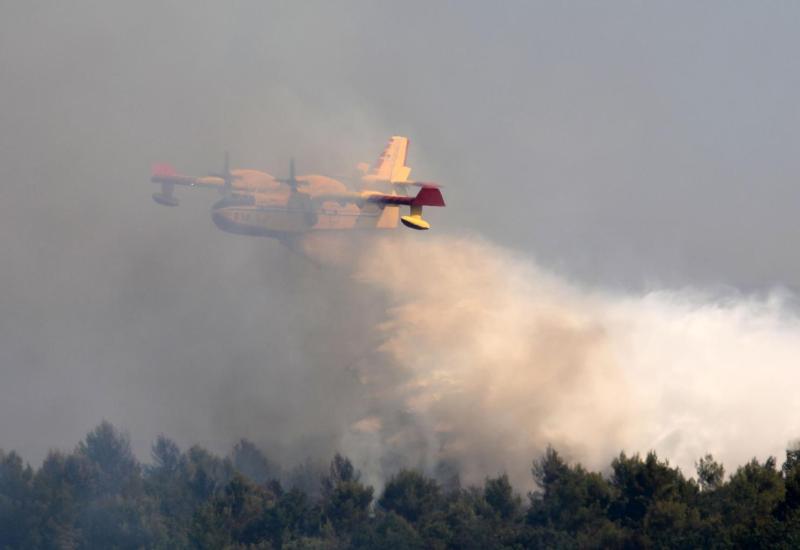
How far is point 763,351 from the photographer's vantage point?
88.2 metres

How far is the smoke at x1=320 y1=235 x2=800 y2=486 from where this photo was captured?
282 ft

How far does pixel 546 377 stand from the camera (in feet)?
281

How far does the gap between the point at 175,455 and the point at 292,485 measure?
44.2 feet

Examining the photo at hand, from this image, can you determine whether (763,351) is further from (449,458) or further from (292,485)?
(292,485)

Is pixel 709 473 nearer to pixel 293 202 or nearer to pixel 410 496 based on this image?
pixel 410 496

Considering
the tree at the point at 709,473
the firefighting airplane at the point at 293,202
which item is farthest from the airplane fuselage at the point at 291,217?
the tree at the point at 709,473

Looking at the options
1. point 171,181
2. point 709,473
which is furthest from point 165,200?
point 709,473

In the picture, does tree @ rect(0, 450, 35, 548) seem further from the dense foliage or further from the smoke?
the smoke

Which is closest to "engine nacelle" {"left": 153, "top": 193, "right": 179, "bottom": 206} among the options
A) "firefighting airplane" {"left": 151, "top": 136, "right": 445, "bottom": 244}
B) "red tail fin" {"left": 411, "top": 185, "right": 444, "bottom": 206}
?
"firefighting airplane" {"left": 151, "top": 136, "right": 445, "bottom": 244}

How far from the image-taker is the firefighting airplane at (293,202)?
8319 centimetres

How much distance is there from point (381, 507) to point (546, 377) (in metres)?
12.1

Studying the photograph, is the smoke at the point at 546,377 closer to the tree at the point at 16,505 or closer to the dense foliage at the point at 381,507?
the dense foliage at the point at 381,507

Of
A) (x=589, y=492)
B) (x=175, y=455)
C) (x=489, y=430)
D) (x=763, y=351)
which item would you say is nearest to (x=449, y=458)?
(x=489, y=430)

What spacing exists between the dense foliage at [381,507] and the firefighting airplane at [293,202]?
1293 centimetres
